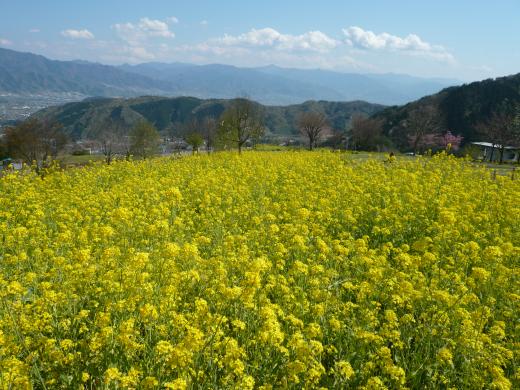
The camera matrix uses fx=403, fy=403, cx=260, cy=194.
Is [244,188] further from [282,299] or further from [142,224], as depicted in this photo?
[282,299]

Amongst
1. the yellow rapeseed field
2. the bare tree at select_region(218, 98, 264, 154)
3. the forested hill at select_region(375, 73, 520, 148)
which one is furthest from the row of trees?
the yellow rapeseed field

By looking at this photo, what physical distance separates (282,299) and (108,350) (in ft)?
8.83

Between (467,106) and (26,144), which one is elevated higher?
(467,106)

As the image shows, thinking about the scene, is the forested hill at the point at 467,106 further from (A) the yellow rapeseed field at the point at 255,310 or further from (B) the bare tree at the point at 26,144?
(A) the yellow rapeseed field at the point at 255,310

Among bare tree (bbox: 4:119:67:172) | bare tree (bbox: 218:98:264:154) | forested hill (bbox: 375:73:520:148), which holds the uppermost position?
forested hill (bbox: 375:73:520:148)

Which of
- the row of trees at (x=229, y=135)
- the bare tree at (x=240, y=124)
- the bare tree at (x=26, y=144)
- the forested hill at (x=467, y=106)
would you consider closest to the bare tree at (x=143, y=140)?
the row of trees at (x=229, y=135)


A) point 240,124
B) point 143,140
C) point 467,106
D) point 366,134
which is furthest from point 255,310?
point 467,106

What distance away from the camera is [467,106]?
127188 millimetres

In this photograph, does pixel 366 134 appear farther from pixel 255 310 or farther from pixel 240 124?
pixel 255 310

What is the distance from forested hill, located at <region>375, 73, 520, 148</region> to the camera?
390 ft

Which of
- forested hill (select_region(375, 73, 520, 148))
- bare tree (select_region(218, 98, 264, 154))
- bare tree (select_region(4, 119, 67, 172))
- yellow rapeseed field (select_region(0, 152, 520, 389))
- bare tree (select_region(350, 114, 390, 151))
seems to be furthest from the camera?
forested hill (select_region(375, 73, 520, 148))

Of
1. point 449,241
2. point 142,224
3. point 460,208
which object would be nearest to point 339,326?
point 449,241

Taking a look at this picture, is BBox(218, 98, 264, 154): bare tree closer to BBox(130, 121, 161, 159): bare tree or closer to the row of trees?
the row of trees

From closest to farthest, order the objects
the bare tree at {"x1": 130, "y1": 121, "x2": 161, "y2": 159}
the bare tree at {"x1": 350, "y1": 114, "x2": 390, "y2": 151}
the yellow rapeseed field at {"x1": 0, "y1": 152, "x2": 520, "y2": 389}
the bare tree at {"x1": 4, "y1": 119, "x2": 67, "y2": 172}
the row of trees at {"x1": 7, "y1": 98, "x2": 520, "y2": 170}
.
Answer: the yellow rapeseed field at {"x1": 0, "y1": 152, "x2": 520, "y2": 389} → the row of trees at {"x1": 7, "y1": 98, "x2": 520, "y2": 170} → the bare tree at {"x1": 4, "y1": 119, "x2": 67, "y2": 172} → the bare tree at {"x1": 130, "y1": 121, "x2": 161, "y2": 159} → the bare tree at {"x1": 350, "y1": 114, "x2": 390, "y2": 151}
